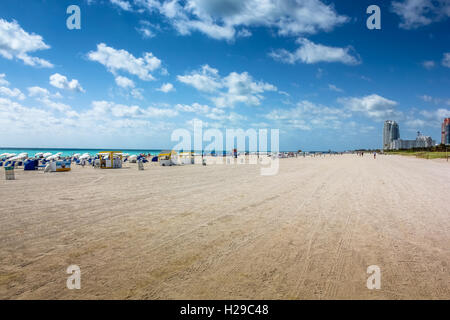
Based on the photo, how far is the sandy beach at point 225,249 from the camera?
10.8ft

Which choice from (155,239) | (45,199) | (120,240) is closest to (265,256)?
(155,239)

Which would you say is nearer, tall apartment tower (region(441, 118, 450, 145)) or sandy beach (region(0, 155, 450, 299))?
sandy beach (region(0, 155, 450, 299))

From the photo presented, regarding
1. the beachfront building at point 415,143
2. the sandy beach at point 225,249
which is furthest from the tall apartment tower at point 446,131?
the sandy beach at point 225,249

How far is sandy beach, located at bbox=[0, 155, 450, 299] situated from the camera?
3.30 metres

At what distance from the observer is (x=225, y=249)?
4.59m

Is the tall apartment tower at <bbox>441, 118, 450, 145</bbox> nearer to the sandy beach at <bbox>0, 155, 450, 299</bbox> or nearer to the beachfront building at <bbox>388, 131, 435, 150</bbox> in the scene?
the beachfront building at <bbox>388, 131, 435, 150</bbox>

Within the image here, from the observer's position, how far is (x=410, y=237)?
209 inches

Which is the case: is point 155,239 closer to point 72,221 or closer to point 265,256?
point 265,256

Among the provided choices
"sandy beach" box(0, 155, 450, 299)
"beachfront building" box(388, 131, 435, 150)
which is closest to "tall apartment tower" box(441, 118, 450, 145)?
"beachfront building" box(388, 131, 435, 150)

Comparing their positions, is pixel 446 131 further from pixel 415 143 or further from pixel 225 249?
pixel 225 249

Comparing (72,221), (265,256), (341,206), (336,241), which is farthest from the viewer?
(341,206)

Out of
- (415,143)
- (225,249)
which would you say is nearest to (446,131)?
(415,143)
